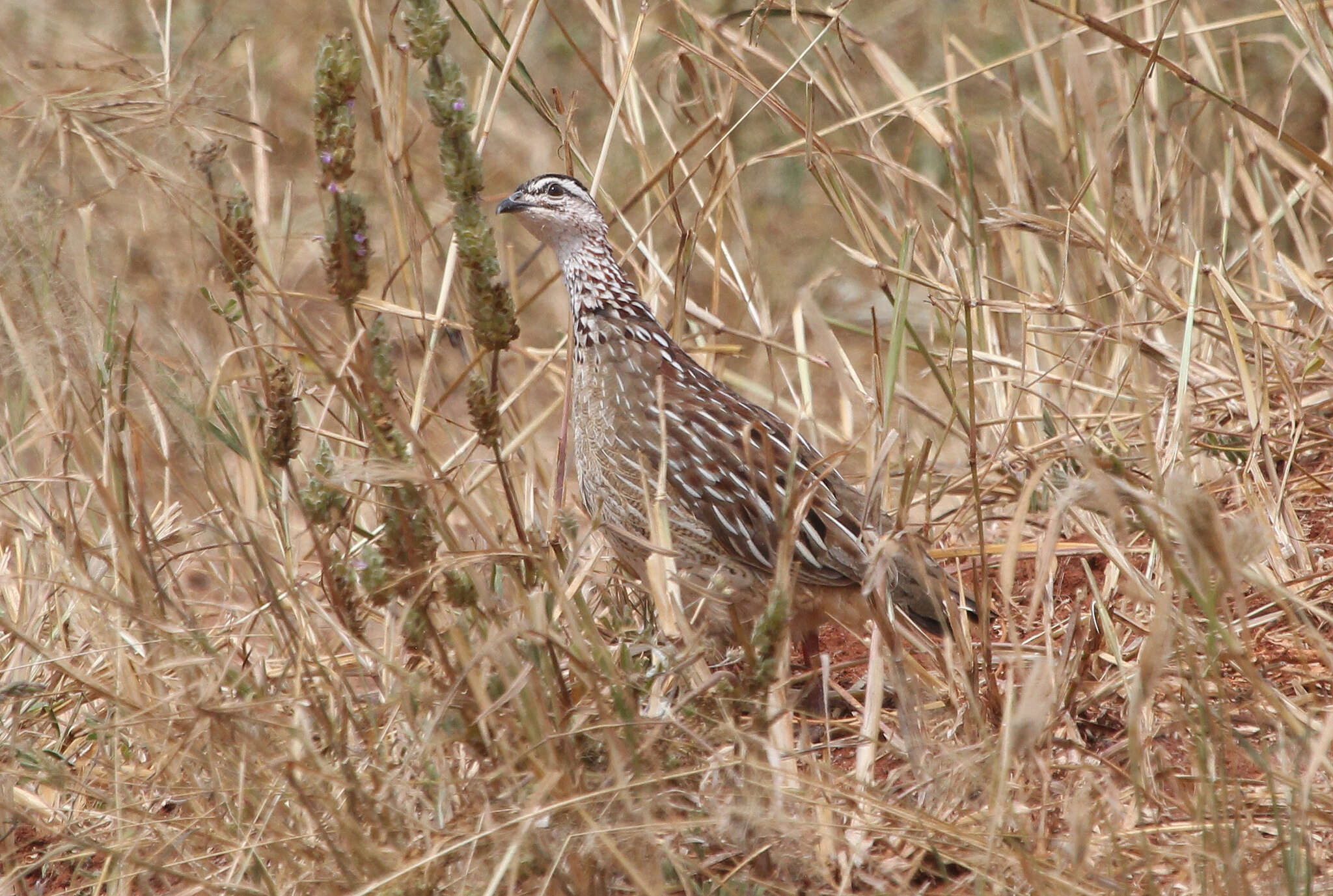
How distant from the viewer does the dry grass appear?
2.31 m

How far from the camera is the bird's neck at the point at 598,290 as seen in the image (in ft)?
13.6

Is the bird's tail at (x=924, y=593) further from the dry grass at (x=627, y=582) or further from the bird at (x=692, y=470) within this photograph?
the dry grass at (x=627, y=582)

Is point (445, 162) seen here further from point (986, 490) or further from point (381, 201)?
point (381, 201)

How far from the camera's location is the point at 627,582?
364 centimetres

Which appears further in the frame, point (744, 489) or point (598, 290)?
point (598, 290)

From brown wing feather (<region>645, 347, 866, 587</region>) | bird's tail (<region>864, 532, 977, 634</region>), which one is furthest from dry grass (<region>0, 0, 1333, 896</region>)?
brown wing feather (<region>645, 347, 866, 587</region>)

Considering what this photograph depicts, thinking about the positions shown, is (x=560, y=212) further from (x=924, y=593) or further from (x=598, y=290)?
(x=924, y=593)

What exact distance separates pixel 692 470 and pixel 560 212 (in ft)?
3.00

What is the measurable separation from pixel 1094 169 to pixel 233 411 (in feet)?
7.11

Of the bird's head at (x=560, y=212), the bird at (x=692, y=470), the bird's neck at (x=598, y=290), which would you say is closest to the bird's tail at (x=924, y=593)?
the bird at (x=692, y=470)

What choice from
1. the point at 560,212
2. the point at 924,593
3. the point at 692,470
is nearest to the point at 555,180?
the point at 560,212

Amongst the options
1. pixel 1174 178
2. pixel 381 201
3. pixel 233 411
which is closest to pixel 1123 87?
pixel 1174 178

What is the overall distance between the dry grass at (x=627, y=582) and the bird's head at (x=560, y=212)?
0.63 feet

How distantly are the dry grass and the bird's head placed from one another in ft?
0.63
